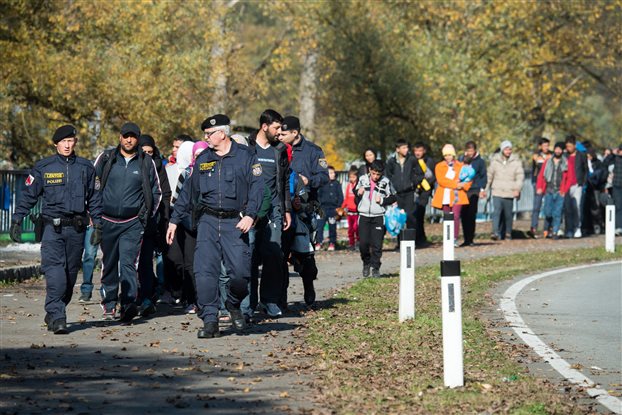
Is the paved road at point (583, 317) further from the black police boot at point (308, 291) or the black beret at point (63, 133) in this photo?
the black beret at point (63, 133)

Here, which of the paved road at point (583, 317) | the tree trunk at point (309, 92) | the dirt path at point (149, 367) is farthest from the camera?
the tree trunk at point (309, 92)

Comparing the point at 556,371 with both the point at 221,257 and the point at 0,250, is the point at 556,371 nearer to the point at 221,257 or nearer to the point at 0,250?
the point at 221,257

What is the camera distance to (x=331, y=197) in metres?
26.4

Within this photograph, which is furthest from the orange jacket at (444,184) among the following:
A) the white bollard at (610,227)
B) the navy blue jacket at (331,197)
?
the white bollard at (610,227)

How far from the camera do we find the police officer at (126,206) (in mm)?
12938

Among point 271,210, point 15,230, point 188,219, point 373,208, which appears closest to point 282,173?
point 271,210

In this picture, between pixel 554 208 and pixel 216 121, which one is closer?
pixel 216 121

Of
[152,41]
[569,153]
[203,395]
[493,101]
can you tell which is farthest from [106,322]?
[493,101]

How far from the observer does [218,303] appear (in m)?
11.9

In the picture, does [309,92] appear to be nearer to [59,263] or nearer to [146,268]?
[146,268]

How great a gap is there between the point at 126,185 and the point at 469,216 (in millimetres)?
15026

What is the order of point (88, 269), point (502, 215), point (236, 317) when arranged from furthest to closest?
1. point (502, 215)
2. point (88, 269)
3. point (236, 317)

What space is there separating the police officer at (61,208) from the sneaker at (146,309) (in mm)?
1429

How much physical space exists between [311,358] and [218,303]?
1.47 meters
